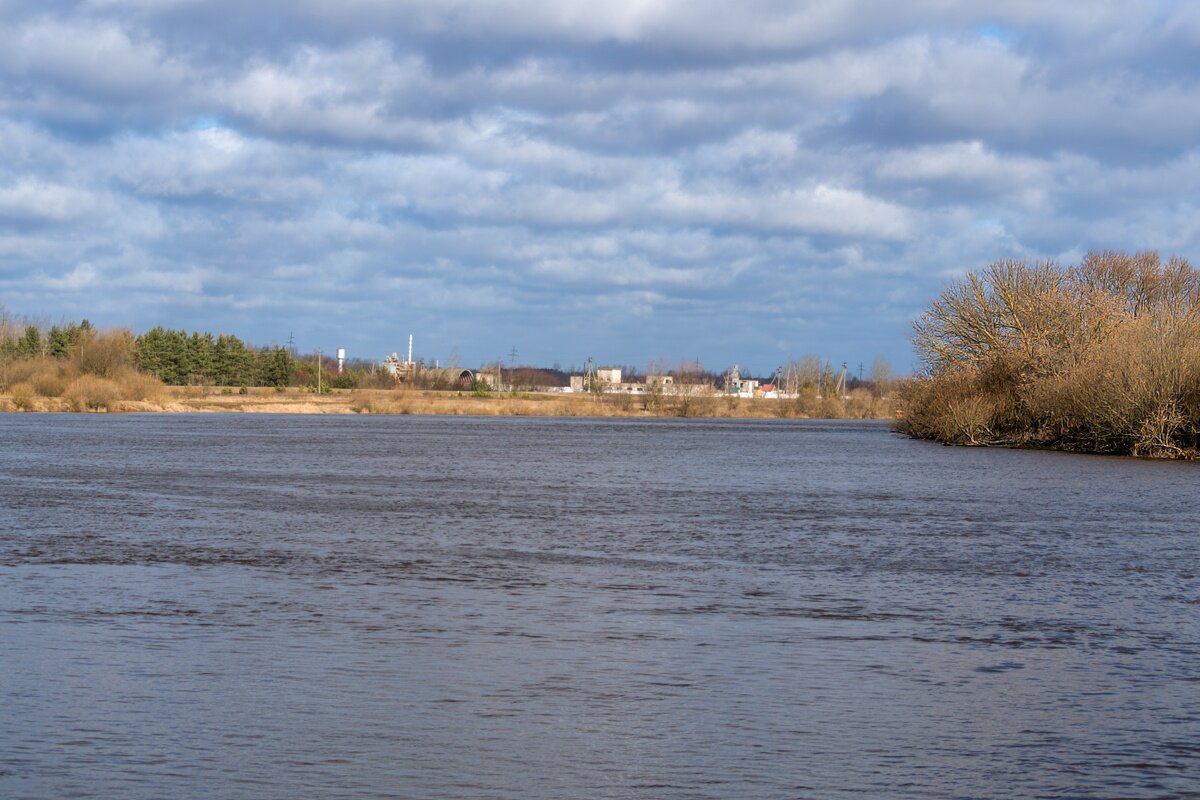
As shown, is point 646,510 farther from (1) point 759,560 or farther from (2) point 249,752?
(2) point 249,752

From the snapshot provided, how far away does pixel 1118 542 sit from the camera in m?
22.6

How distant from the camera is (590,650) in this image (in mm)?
12445

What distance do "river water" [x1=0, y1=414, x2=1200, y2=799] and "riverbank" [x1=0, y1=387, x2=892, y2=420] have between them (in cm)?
9080

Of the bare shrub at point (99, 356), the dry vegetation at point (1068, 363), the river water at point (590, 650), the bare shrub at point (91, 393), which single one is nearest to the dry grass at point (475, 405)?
the bare shrub at point (99, 356)

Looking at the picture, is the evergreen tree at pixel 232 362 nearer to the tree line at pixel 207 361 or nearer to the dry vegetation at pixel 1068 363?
the tree line at pixel 207 361

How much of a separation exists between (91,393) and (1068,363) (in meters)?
74.3

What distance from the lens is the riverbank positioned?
11925 centimetres

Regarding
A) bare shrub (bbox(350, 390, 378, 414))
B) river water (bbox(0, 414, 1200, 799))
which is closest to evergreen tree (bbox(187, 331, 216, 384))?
bare shrub (bbox(350, 390, 378, 414))

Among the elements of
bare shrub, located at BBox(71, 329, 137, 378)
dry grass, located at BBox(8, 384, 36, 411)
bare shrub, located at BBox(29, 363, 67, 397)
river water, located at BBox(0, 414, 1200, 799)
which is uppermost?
bare shrub, located at BBox(71, 329, 137, 378)

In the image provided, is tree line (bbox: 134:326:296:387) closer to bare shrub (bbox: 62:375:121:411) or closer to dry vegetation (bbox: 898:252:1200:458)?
bare shrub (bbox: 62:375:121:411)

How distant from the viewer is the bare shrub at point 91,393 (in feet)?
325

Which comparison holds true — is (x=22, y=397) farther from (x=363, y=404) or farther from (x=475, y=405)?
(x=475, y=405)

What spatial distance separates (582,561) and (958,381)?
5055 cm

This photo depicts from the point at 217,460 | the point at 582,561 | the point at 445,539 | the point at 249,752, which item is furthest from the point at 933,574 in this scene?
the point at 217,460
